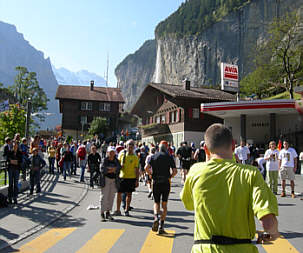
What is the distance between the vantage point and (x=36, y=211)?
29.4 feet

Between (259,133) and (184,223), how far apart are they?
78.9ft

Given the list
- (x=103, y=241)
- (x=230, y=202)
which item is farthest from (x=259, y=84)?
(x=230, y=202)

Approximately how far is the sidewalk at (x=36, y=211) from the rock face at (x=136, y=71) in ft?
393

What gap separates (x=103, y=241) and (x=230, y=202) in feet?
14.1

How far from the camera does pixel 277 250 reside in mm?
5543

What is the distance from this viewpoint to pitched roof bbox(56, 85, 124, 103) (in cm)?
5903

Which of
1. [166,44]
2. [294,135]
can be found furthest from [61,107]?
[166,44]

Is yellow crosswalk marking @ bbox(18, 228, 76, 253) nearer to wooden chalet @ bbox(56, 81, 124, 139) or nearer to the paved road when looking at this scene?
the paved road

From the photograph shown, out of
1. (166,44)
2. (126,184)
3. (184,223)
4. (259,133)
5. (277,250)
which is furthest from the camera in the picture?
(166,44)

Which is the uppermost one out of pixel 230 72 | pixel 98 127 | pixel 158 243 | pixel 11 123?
pixel 230 72

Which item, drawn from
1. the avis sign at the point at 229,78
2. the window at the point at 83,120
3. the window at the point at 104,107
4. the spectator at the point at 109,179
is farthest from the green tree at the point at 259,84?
the spectator at the point at 109,179

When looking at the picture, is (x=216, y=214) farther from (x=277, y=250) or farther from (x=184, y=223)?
(x=184, y=223)

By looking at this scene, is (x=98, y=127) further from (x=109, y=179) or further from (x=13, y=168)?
(x=109, y=179)

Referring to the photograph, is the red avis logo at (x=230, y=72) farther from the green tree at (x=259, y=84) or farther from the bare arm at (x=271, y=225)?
the bare arm at (x=271, y=225)
